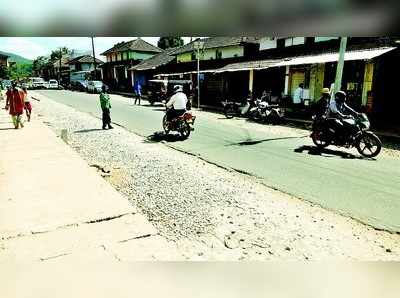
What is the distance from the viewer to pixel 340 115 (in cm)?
959

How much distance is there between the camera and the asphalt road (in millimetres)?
5672

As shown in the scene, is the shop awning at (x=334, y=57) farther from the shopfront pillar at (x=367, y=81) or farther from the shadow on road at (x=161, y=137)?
the shadow on road at (x=161, y=137)

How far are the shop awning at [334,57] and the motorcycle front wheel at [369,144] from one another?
5468 mm

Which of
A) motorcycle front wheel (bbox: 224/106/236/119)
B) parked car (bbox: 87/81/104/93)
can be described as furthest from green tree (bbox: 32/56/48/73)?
motorcycle front wheel (bbox: 224/106/236/119)

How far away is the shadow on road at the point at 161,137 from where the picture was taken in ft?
38.1

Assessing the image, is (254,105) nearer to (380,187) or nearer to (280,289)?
(380,187)

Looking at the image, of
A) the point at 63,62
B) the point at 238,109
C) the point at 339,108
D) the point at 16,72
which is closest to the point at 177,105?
the point at 339,108

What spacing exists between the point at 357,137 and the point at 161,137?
6.03 meters

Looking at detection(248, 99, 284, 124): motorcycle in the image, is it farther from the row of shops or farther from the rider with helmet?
the rider with helmet

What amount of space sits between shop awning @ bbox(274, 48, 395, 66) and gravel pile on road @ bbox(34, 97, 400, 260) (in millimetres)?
8912

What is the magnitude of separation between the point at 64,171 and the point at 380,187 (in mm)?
6161

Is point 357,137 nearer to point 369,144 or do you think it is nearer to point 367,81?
point 369,144

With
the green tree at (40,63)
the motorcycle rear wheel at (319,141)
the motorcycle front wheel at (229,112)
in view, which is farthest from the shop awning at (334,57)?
the green tree at (40,63)
